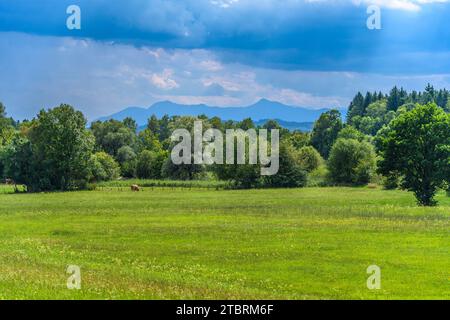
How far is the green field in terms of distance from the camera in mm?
24141

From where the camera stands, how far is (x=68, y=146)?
109438 millimetres

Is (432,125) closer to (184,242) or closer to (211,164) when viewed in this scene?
(184,242)

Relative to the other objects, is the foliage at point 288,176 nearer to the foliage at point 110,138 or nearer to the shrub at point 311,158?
the shrub at point 311,158

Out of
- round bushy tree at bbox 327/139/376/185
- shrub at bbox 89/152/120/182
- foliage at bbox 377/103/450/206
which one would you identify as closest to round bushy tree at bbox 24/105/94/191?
shrub at bbox 89/152/120/182

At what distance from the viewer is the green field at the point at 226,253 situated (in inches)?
950

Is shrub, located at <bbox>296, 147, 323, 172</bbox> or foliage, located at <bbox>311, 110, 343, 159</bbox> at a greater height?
foliage, located at <bbox>311, 110, 343, 159</bbox>

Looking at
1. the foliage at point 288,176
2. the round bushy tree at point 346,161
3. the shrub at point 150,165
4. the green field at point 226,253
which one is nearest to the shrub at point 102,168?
the shrub at point 150,165

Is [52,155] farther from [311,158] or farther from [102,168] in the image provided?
[311,158]

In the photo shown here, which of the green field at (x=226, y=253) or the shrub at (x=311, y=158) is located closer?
the green field at (x=226, y=253)

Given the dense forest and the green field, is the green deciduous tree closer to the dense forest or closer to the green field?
the dense forest

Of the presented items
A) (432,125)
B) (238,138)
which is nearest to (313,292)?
(432,125)

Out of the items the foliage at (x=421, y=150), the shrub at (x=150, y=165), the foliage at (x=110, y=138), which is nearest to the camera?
the foliage at (x=421, y=150)

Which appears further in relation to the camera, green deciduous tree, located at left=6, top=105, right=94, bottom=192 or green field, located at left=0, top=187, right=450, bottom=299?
green deciduous tree, located at left=6, top=105, right=94, bottom=192
